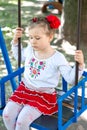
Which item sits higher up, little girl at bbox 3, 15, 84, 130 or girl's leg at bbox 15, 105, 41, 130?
little girl at bbox 3, 15, 84, 130

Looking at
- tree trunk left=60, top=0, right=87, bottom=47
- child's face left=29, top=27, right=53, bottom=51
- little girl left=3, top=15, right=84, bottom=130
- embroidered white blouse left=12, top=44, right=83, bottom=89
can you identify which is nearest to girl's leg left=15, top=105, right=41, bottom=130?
little girl left=3, top=15, right=84, bottom=130

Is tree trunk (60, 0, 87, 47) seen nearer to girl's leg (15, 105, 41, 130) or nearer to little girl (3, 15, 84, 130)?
little girl (3, 15, 84, 130)

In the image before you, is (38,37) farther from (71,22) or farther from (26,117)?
(71,22)

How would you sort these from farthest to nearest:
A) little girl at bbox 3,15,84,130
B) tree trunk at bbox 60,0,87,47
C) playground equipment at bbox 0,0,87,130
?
tree trunk at bbox 60,0,87,47
little girl at bbox 3,15,84,130
playground equipment at bbox 0,0,87,130

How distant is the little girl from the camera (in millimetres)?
2580

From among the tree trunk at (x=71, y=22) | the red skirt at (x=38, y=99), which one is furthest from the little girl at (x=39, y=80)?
the tree trunk at (x=71, y=22)

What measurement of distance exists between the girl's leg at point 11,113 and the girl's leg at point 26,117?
0.25 ft

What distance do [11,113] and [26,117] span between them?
0.53 feet

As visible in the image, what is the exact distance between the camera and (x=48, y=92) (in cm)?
271

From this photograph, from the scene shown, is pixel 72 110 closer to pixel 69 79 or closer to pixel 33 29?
pixel 69 79

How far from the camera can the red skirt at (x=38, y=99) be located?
262cm

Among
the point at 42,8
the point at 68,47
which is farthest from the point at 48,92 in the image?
the point at 42,8

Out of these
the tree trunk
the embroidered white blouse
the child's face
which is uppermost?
the child's face

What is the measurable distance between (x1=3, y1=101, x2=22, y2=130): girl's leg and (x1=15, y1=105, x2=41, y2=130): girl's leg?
0.25 feet
